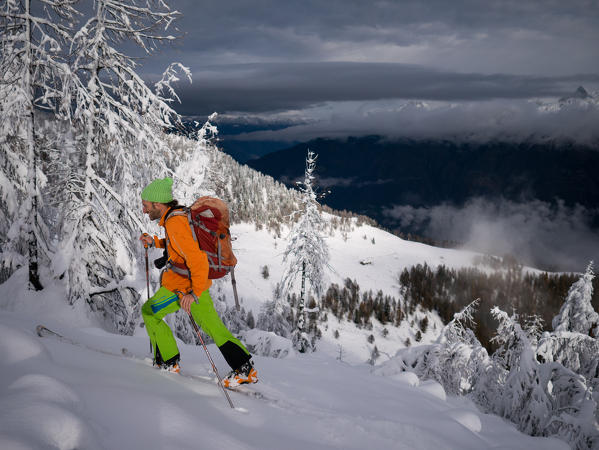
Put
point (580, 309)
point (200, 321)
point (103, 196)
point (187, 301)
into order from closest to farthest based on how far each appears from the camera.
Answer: point (187, 301)
point (200, 321)
point (103, 196)
point (580, 309)

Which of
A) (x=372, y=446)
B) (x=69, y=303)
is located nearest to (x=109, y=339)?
(x=69, y=303)

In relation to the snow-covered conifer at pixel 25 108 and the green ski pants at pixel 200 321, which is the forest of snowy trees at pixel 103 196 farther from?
Result: the green ski pants at pixel 200 321

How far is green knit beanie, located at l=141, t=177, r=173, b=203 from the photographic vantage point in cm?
353

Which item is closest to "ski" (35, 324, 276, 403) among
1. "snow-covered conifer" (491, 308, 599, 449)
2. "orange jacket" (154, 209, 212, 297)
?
"orange jacket" (154, 209, 212, 297)

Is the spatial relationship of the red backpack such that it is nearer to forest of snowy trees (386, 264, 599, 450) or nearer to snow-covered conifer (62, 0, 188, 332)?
snow-covered conifer (62, 0, 188, 332)

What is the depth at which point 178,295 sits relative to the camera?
3.68 metres

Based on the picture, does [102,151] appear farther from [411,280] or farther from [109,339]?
[411,280]

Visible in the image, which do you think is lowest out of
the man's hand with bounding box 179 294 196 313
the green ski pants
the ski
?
the ski

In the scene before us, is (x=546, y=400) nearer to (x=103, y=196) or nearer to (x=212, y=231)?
(x=212, y=231)

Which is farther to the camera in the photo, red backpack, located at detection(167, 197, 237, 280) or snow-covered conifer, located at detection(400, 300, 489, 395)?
snow-covered conifer, located at detection(400, 300, 489, 395)

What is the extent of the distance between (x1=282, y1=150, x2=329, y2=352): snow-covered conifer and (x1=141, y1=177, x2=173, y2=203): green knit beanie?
51.6ft

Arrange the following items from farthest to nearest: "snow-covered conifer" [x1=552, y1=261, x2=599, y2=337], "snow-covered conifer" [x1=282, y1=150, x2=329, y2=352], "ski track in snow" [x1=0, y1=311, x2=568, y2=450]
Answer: "snow-covered conifer" [x1=282, y1=150, x2=329, y2=352]
"snow-covered conifer" [x1=552, y1=261, x2=599, y2=337]
"ski track in snow" [x1=0, y1=311, x2=568, y2=450]

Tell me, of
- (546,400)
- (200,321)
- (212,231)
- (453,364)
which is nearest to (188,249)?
(212,231)

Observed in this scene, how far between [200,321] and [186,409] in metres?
0.93
